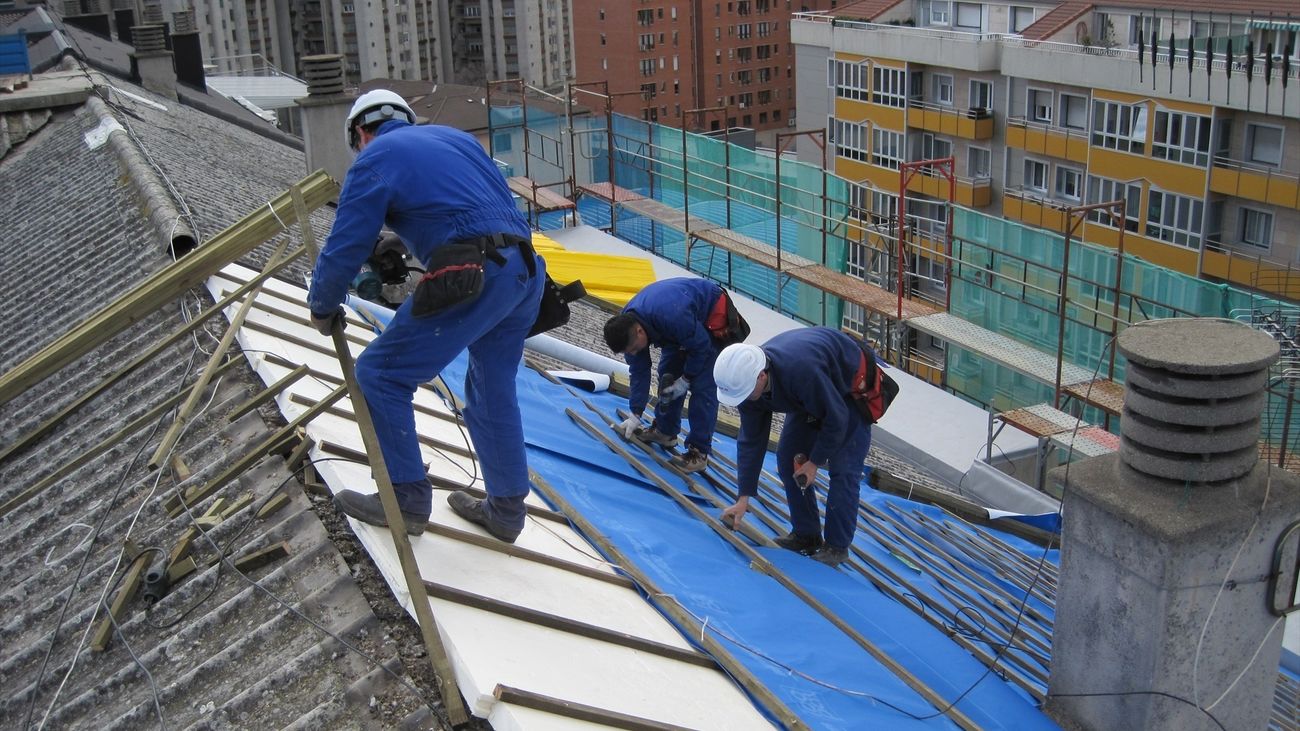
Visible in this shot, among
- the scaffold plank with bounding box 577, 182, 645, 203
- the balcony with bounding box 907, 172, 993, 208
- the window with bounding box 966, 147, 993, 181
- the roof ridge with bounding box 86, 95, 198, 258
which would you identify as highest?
the roof ridge with bounding box 86, 95, 198, 258

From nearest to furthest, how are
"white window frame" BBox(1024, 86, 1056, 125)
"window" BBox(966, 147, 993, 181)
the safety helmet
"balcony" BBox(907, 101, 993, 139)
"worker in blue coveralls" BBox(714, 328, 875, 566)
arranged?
1. the safety helmet
2. "worker in blue coveralls" BBox(714, 328, 875, 566)
3. "white window frame" BBox(1024, 86, 1056, 125)
4. "balcony" BBox(907, 101, 993, 139)
5. "window" BBox(966, 147, 993, 181)

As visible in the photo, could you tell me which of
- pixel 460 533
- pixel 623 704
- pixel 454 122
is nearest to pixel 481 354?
pixel 460 533

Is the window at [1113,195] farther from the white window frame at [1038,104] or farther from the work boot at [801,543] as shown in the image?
the work boot at [801,543]

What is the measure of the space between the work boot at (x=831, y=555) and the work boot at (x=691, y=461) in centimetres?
111

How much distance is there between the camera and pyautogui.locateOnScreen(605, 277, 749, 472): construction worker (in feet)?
22.5

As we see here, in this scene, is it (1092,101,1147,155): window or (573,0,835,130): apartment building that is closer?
(1092,101,1147,155): window

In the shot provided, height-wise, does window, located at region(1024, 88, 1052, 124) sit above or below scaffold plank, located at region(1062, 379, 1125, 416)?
above

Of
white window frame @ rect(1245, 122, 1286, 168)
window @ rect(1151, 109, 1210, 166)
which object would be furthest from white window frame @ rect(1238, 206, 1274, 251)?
window @ rect(1151, 109, 1210, 166)

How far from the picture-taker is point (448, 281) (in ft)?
12.6

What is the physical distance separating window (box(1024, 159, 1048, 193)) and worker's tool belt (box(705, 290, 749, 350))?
2270 cm

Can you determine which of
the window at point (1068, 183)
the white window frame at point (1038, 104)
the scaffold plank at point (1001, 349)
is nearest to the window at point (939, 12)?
the white window frame at point (1038, 104)

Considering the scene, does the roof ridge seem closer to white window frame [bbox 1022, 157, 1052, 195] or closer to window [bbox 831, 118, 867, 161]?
white window frame [bbox 1022, 157, 1052, 195]

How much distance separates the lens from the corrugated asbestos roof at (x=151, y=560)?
11.5ft

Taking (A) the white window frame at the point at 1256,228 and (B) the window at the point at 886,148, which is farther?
(B) the window at the point at 886,148
